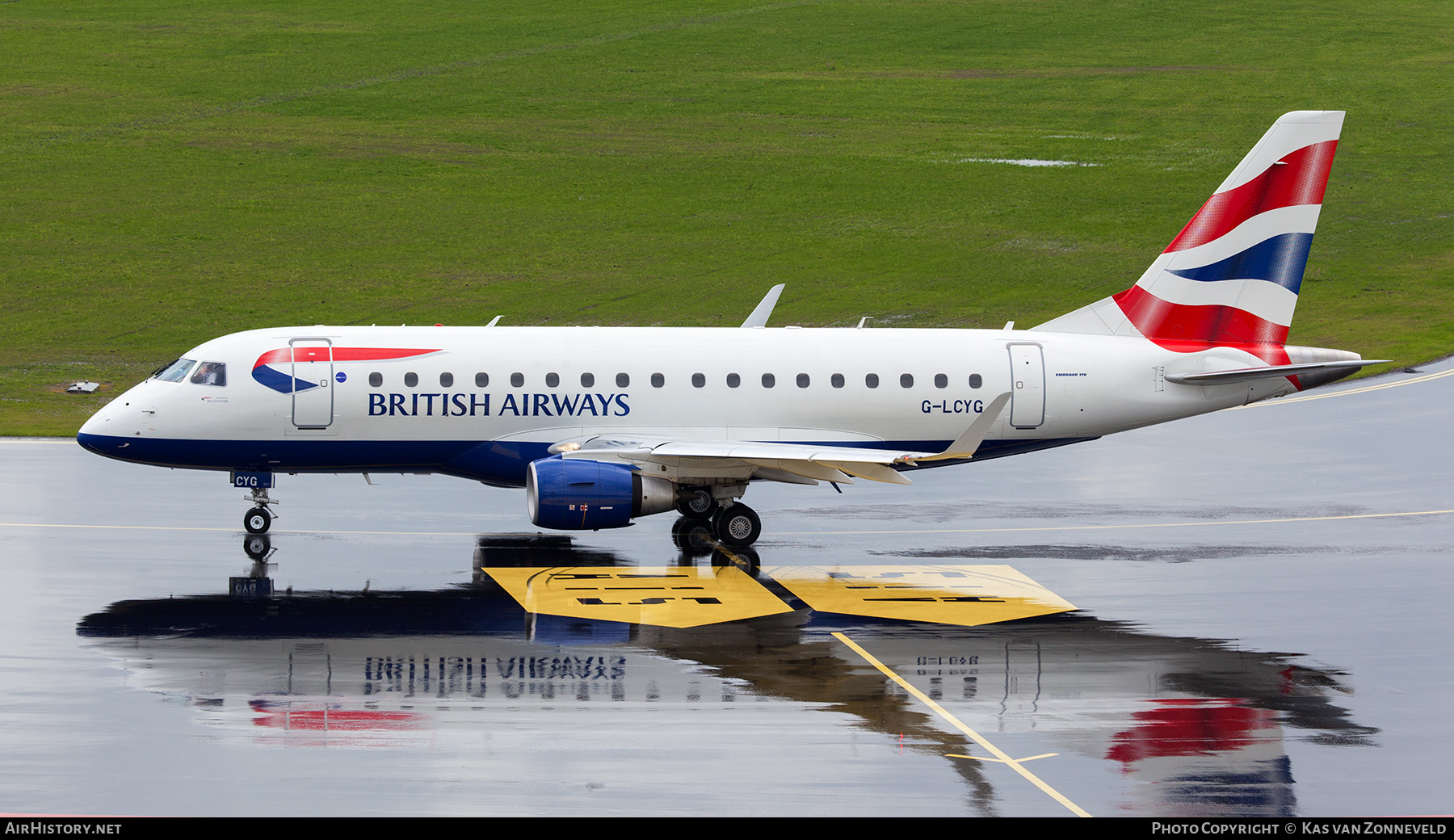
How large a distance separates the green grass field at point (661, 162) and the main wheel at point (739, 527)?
990 inches

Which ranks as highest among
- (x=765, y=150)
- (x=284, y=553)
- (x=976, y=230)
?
(x=765, y=150)

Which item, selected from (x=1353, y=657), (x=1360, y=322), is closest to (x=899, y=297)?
(x=1360, y=322)

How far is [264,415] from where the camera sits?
28.8m

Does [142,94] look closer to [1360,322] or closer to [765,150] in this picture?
[765,150]

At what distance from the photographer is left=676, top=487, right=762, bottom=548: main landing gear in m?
28.8

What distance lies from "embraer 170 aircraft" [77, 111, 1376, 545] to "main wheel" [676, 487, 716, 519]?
48mm

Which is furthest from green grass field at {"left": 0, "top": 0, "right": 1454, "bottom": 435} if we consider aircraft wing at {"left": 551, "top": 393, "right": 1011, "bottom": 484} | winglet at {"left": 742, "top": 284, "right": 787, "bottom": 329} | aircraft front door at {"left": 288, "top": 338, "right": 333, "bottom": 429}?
aircraft wing at {"left": 551, "top": 393, "right": 1011, "bottom": 484}

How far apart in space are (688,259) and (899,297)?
32.1ft

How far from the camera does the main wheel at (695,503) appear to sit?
29156 millimetres

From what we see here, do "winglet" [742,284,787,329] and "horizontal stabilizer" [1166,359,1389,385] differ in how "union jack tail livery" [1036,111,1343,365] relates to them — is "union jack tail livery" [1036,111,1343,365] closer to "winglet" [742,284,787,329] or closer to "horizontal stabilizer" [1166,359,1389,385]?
"horizontal stabilizer" [1166,359,1389,385]

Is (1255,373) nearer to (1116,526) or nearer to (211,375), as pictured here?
(1116,526)

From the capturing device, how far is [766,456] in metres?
27.6

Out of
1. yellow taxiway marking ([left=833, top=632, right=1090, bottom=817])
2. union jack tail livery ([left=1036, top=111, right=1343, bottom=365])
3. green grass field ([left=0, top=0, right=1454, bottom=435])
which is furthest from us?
green grass field ([left=0, top=0, right=1454, bottom=435])

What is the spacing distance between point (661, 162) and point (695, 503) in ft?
164
